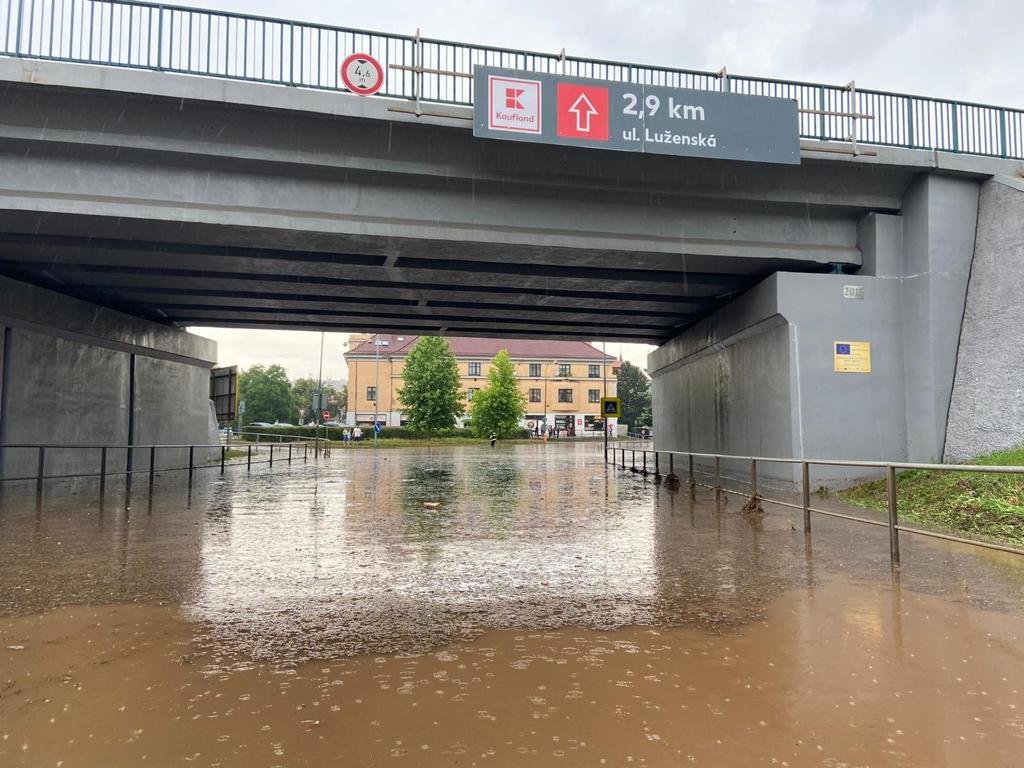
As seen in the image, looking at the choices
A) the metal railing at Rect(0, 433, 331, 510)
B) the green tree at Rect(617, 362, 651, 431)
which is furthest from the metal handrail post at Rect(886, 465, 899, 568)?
the green tree at Rect(617, 362, 651, 431)

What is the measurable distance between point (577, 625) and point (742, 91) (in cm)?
1191

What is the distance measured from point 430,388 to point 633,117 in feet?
178

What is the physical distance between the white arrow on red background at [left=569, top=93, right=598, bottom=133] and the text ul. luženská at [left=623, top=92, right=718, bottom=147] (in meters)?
0.60

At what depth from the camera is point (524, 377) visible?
265 feet

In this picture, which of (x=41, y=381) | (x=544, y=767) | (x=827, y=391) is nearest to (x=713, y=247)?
(x=827, y=391)

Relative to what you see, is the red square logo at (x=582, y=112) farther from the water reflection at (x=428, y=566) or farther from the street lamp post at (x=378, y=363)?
the street lamp post at (x=378, y=363)

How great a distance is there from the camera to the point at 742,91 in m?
12.7

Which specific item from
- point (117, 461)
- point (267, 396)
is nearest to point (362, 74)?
point (117, 461)

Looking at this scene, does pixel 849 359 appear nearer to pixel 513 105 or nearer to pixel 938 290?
pixel 938 290

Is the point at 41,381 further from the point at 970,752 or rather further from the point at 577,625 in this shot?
the point at 970,752

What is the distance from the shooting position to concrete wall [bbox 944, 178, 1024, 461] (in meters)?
11.7

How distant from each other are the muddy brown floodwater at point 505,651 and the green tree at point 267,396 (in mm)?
112813

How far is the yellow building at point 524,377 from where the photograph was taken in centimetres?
7850

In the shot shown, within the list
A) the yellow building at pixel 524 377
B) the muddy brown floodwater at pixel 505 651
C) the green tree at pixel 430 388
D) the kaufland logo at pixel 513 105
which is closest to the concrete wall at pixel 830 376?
the muddy brown floodwater at pixel 505 651
